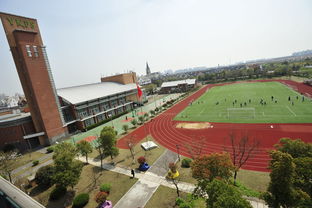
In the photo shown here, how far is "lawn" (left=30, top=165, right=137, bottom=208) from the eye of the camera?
16.7 meters

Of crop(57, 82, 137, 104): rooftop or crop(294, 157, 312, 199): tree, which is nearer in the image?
crop(294, 157, 312, 199): tree

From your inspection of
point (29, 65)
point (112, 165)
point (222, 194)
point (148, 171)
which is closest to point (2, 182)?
point (222, 194)

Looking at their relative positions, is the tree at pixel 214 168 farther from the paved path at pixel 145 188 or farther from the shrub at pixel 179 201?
the paved path at pixel 145 188

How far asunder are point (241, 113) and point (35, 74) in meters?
48.8

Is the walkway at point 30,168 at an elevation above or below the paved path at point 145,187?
below

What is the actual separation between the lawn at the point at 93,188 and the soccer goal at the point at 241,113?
99.2 feet

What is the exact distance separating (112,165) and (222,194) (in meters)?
18.1

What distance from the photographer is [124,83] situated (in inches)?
2859

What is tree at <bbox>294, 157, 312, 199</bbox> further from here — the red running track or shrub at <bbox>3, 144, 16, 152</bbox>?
shrub at <bbox>3, 144, 16, 152</bbox>

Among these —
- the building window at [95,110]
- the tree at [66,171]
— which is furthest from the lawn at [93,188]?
the building window at [95,110]

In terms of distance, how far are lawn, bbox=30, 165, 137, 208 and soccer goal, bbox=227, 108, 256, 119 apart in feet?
99.2

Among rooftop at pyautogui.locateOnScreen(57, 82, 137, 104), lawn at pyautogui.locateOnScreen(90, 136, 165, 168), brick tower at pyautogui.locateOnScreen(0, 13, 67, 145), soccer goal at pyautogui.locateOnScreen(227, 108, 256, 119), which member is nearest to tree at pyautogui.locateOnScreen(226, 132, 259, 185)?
lawn at pyautogui.locateOnScreen(90, 136, 165, 168)

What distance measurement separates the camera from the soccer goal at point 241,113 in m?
37.7

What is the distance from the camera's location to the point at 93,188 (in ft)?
60.1
